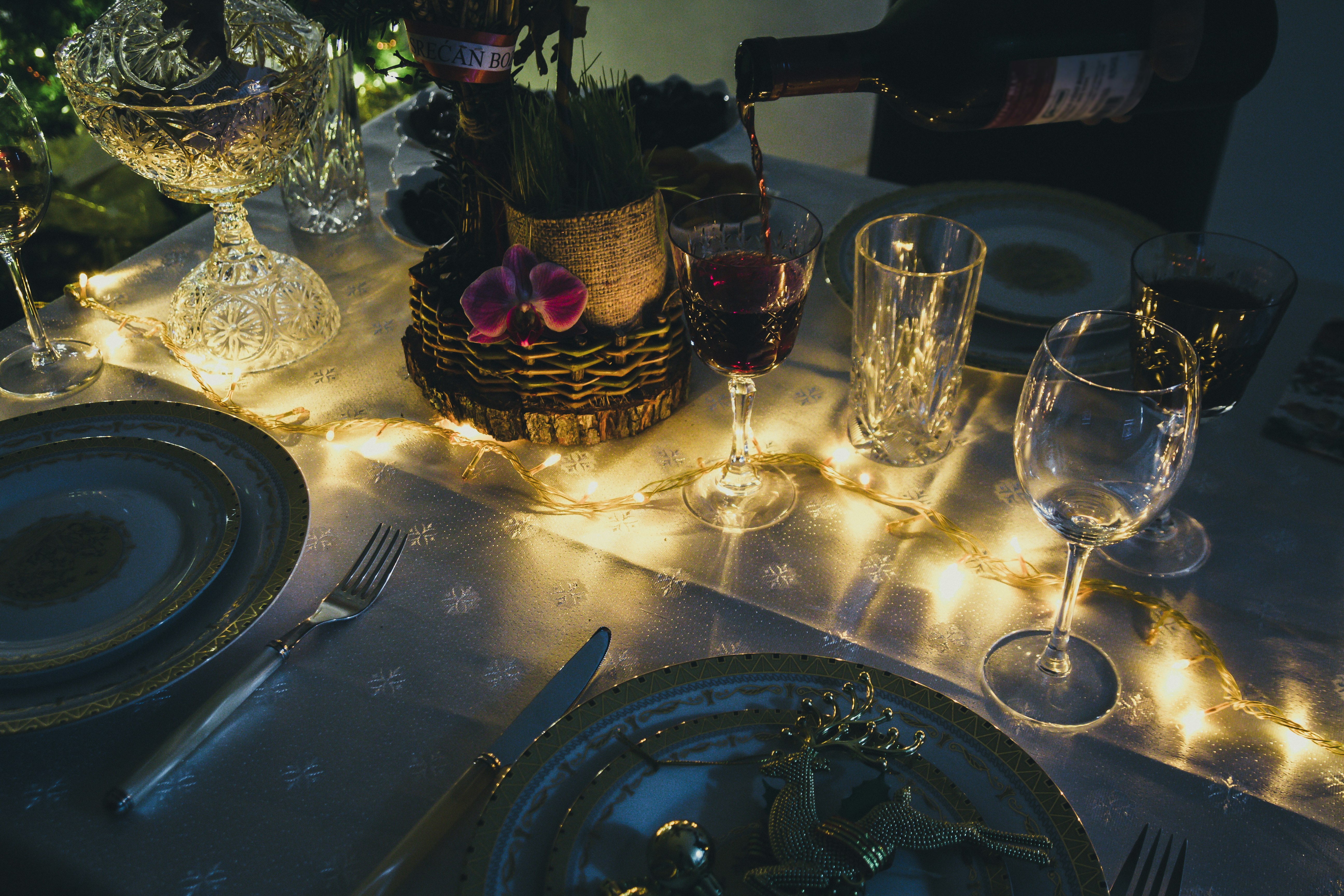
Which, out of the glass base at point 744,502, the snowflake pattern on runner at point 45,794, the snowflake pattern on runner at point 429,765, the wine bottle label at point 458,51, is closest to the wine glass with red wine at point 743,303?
the glass base at point 744,502

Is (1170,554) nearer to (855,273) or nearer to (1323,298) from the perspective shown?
(855,273)

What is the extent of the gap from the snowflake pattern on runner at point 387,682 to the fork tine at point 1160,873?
20.2 inches

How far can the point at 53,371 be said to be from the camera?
3.37 ft

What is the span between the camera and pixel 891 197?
1.18 m

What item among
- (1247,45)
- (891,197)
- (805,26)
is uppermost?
(1247,45)

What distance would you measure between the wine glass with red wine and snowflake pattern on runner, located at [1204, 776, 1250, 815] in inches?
14.8

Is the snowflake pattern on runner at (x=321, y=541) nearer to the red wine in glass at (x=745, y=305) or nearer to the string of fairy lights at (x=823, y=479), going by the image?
the string of fairy lights at (x=823, y=479)

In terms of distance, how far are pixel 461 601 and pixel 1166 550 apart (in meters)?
0.59

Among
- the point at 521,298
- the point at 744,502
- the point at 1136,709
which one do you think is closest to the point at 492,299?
the point at 521,298

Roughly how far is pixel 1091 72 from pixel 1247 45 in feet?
0.74

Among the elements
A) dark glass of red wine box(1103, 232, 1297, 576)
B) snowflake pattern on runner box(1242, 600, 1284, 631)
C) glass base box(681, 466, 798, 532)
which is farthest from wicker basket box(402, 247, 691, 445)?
snowflake pattern on runner box(1242, 600, 1284, 631)

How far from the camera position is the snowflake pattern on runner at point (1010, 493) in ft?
2.80

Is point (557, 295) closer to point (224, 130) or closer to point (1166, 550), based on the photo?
point (224, 130)

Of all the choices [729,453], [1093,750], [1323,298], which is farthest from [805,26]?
[1093,750]
